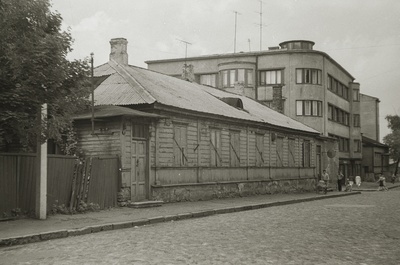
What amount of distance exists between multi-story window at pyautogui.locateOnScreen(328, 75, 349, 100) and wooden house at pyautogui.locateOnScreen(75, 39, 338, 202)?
2428 centimetres

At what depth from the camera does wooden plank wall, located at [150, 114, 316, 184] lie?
67.4ft

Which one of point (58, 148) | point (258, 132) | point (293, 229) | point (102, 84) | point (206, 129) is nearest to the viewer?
point (293, 229)

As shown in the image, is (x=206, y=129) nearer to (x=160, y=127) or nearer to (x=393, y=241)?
(x=160, y=127)

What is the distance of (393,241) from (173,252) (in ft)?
15.5

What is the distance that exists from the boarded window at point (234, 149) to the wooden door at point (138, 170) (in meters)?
7.19

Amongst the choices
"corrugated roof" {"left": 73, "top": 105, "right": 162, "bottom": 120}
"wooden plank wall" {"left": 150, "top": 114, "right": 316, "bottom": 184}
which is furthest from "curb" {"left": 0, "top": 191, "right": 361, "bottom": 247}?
"corrugated roof" {"left": 73, "top": 105, "right": 162, "bottom": 120}

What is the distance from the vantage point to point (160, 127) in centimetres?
2047

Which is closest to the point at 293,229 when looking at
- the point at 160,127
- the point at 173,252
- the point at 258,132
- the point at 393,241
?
the point at 393,241

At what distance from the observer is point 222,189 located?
25.0 meters

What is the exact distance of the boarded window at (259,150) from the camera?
28.8 m

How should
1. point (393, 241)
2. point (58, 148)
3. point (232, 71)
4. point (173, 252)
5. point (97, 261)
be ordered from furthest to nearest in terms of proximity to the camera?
1. point (232, 71)
2. point (58, 148)
3. point (393, 241)
4. point (173, 252)
5. point (97, 261)

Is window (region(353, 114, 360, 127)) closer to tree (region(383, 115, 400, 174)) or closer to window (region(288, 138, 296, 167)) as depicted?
tree (region(383, 115, 400, 174))

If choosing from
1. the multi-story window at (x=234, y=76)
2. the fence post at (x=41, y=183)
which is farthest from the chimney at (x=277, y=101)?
the fence post at (x=41, y=183)

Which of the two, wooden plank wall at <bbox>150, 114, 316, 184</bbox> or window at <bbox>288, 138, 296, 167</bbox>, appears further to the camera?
window at <bbox>288, 138, 296, 167</bbox>
